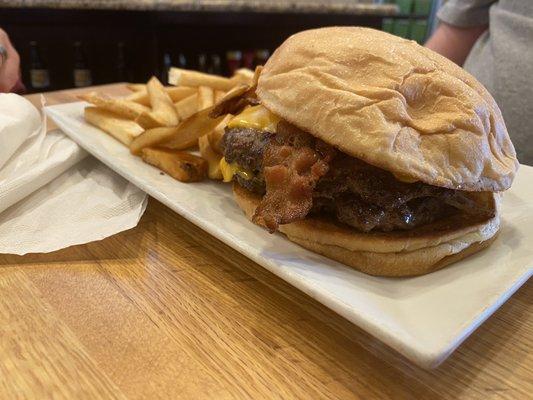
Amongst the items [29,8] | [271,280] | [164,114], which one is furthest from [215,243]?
[29,8]

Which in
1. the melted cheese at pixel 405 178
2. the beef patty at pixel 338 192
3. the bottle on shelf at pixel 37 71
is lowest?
the bottle on shelf at pixel 37 71

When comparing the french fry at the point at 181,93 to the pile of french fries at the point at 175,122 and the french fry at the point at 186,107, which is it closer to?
the pile of french fries at the point at 175,122

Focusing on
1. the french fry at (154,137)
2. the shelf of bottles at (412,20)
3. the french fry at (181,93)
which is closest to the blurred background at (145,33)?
the shelf of bottles at (412,20)

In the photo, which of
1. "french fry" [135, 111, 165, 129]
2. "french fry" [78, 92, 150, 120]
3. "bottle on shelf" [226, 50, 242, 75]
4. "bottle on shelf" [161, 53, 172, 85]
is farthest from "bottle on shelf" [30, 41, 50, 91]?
"french fry" [135, 111, 165, 129]

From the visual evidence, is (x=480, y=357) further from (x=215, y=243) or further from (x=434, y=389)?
(x=215, y=243)

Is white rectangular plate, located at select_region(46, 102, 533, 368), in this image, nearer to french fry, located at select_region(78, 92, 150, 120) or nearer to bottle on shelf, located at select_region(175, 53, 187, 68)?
french fry, located at select_region(78, 92, 150, 120)

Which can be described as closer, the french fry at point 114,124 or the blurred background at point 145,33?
the french fry at point 114,124
